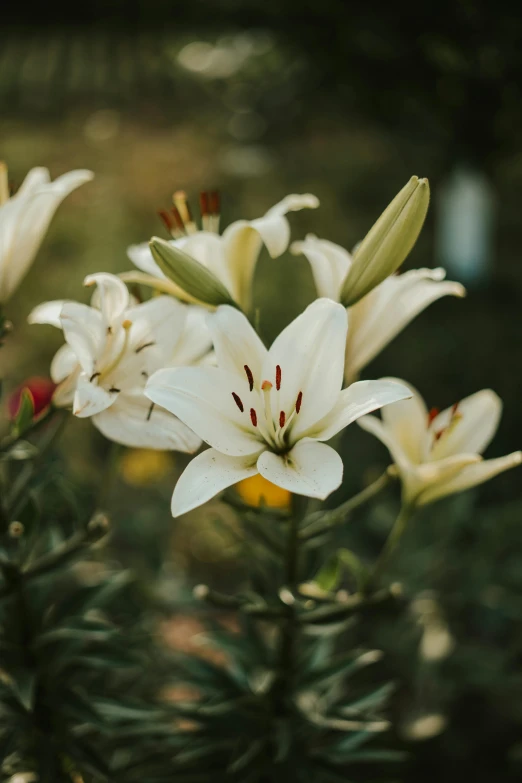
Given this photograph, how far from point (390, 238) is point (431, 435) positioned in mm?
232

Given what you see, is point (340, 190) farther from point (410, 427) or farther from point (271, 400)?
point (271, 400)

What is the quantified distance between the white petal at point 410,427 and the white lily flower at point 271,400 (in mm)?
147

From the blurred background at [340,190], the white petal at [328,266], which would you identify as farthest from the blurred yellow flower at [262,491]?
the white petal at [328,266]

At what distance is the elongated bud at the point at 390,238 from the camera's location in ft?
2.32

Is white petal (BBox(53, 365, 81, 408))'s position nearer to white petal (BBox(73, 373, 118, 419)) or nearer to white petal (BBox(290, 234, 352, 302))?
white petal (BBox(73, 373, 118, 419))

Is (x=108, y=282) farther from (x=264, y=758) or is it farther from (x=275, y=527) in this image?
(x=264, y=758)

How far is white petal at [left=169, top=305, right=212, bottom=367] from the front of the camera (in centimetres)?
82

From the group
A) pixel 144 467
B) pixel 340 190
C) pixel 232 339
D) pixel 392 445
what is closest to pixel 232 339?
pixel 232 339

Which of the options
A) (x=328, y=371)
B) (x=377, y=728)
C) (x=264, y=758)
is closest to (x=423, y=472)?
(x=328, y=371)

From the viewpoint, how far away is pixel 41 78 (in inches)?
231

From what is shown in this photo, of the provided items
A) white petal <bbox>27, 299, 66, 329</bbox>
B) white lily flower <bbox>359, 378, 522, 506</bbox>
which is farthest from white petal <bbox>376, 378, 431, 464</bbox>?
white petal <bbox>27, 299, 66, 329</bbox>

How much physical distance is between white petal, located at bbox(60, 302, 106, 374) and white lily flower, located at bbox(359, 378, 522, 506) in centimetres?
27

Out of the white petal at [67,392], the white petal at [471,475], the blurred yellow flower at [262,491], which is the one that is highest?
the white petal at [67,392]

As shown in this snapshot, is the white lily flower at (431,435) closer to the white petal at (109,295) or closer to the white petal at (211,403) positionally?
the white petal at (211,403)
